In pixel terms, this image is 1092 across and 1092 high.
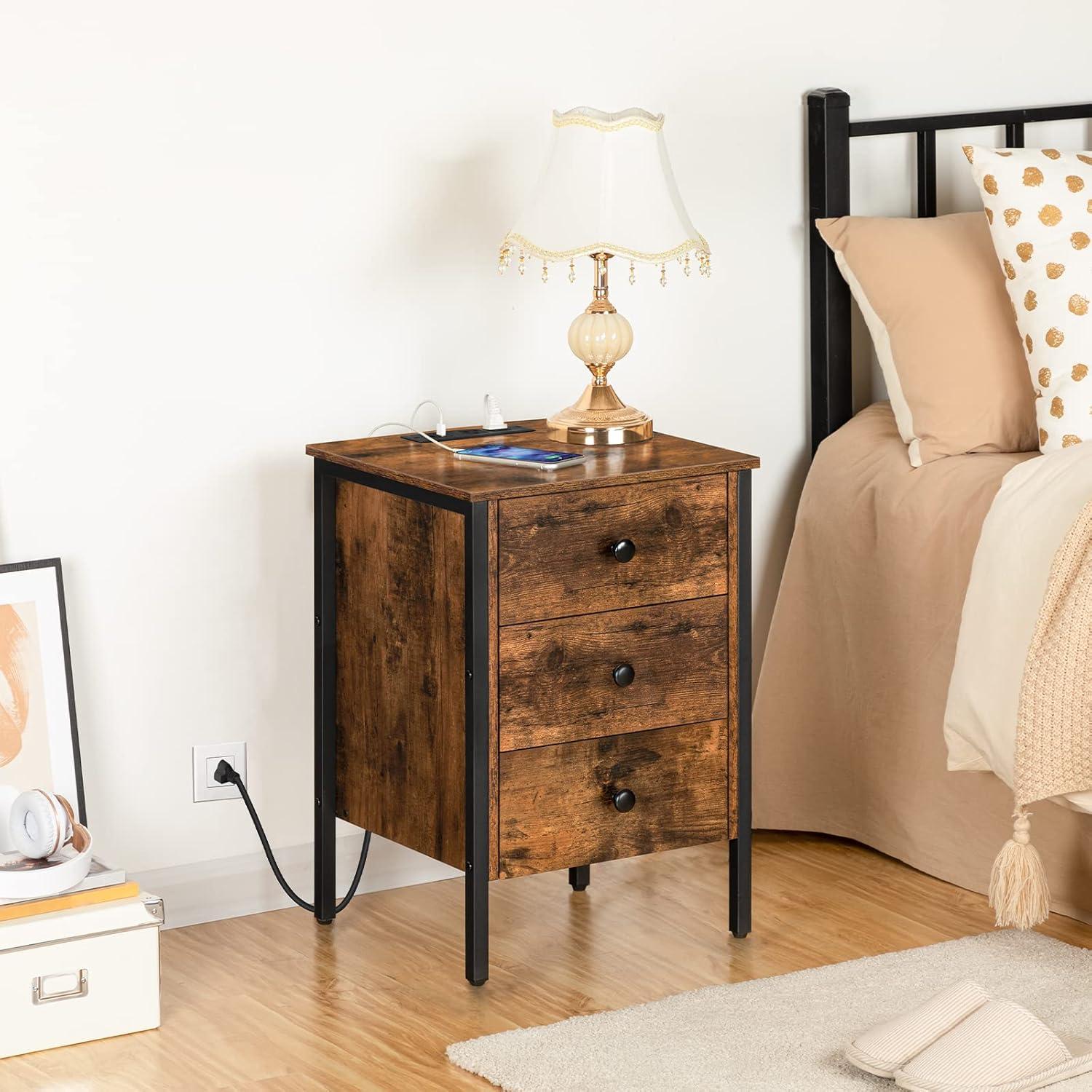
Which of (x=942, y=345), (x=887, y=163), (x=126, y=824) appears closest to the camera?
(x=126, y=824)

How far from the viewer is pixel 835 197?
9.21 feet

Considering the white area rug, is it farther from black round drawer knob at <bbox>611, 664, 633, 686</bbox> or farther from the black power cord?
the black power cord

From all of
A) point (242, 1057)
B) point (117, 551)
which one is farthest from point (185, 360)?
point (242, 1057)

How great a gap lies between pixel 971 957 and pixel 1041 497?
60 centimetres

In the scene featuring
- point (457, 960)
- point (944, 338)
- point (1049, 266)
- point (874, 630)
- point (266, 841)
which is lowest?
point (457, 960)

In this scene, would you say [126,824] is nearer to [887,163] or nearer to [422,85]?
[422,85]

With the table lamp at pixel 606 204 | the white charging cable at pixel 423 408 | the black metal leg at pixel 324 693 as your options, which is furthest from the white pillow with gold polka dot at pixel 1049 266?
the black metal leg at pixel 324 693

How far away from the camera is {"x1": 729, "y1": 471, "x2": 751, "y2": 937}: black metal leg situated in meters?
2.29

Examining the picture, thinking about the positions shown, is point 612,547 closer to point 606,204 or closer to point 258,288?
point 606,204

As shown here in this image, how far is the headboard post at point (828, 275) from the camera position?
9.16ft

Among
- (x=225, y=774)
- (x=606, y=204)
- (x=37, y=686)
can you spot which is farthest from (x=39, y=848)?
(x=606, y=204)

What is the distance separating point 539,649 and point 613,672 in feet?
0.35

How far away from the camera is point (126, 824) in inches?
95.7

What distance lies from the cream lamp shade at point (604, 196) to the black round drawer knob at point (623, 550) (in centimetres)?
38
